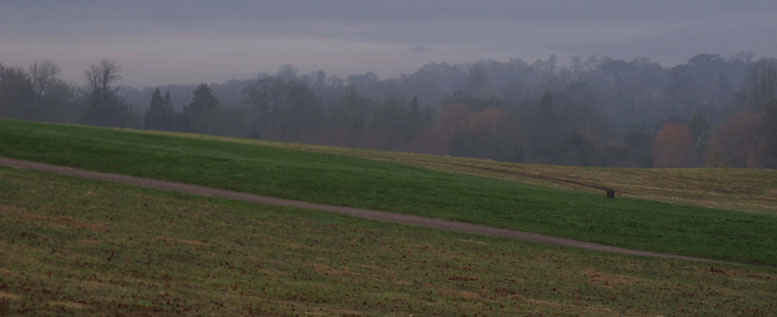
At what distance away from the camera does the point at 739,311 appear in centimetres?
1560

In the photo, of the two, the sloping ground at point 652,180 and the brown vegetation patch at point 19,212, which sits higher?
the brown vegetation patch at point 19,212

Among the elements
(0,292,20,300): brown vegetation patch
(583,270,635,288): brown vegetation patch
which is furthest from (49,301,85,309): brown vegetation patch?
(583,270,635,288): brown vegetation patch

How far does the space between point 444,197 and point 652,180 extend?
Result: 20703mm

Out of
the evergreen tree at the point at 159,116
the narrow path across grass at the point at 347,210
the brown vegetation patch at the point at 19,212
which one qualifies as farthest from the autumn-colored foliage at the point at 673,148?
the brown vegetation patch at the point at 19,212

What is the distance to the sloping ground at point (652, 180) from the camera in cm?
3725

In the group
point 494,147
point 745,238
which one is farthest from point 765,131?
point 745,238

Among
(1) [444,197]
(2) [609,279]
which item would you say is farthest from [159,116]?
(2) [609,279]

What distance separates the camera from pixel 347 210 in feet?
80.0

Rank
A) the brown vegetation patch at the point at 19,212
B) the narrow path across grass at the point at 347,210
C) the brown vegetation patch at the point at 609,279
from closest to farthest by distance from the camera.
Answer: the brown vegetation patch at the point at 19,212
the brown vegetation patch at the point at 609,279
the narrow path across grass at the point at 347,210

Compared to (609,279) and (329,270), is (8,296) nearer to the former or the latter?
(329,270)

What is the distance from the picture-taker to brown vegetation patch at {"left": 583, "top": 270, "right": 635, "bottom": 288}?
57.4ft

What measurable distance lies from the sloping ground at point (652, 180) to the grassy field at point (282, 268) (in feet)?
53.0

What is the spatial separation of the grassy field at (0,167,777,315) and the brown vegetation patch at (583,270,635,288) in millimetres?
47

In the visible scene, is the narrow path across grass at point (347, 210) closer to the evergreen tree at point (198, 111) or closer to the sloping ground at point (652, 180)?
the sloping ground at point (652, 180)
